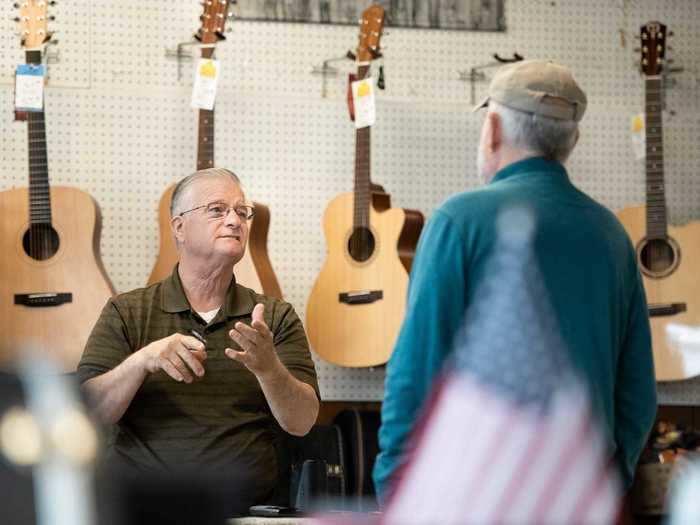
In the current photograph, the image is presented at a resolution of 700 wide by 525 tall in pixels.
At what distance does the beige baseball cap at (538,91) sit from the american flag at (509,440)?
0.43 meters

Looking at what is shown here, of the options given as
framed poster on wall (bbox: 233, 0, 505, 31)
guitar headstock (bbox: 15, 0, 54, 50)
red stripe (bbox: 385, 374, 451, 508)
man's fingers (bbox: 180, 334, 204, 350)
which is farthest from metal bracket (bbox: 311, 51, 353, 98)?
red stripe (bbox: 385, 374, 451, 508)

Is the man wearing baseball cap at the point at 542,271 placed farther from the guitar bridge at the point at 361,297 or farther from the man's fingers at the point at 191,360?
the guitar bridge at the point at 361,297

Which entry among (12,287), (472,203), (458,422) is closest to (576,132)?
(472,203)

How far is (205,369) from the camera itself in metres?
3.27

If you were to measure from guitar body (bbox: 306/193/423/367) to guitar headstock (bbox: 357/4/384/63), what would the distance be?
576 millimetres

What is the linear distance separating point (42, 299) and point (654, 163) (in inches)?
97.5

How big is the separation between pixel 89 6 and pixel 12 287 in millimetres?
1280

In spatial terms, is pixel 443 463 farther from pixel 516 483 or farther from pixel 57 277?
pixel 57 277

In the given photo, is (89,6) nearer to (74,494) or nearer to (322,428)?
(322,428)

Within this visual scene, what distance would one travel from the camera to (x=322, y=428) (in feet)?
11.7

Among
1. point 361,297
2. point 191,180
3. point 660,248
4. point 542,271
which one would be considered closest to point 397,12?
point 361,297

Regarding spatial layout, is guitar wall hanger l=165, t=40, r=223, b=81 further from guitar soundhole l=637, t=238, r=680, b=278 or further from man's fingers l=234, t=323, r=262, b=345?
man's fingers l=234, t=323, r=262, b=345

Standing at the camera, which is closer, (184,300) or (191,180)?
(184,300)

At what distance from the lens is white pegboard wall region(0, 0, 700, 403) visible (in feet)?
16.6
